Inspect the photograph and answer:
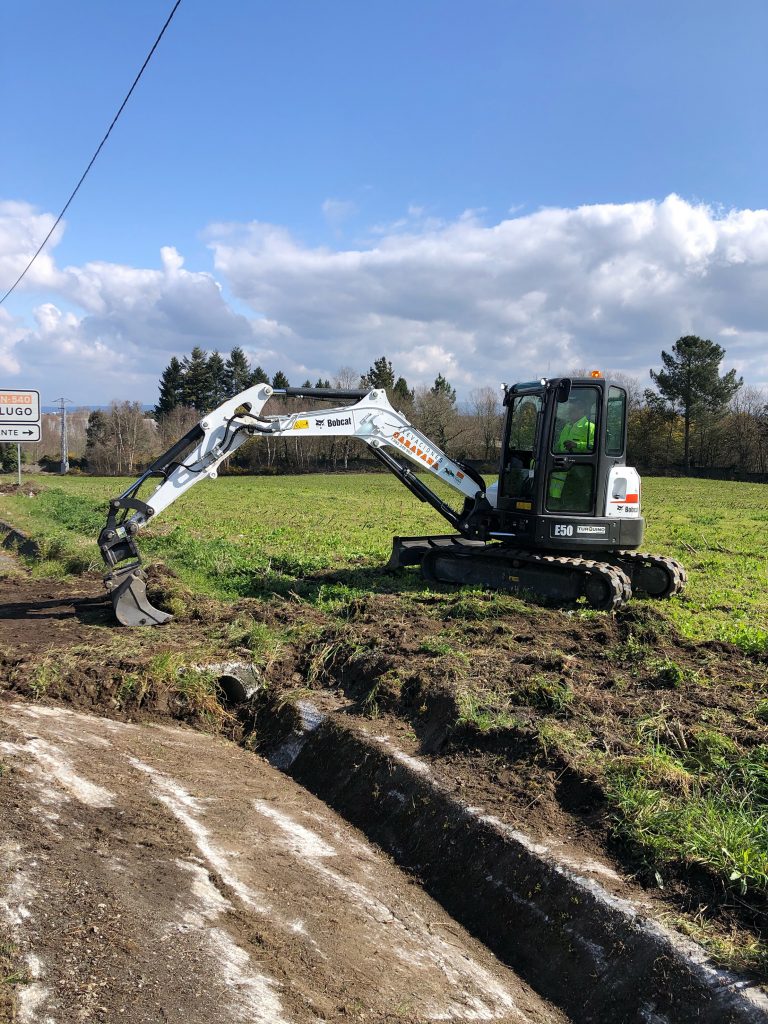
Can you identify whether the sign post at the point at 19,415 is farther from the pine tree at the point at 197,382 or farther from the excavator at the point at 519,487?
the pine tree at the point at 197,382

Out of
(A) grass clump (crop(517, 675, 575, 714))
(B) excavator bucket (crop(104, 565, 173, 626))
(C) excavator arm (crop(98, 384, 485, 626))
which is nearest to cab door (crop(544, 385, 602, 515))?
(C) excavator arm (crop(98, 384, 485, 626))

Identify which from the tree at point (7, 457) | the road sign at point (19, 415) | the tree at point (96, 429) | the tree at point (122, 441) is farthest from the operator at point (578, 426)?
the tree at point (96, 429)

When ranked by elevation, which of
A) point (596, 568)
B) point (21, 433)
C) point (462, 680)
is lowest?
point (462, 680)

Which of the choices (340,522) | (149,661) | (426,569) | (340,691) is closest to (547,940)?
(340,691)

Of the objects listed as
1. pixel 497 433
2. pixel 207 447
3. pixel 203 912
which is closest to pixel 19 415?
pixel 207 447

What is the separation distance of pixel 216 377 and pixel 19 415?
73.6 m

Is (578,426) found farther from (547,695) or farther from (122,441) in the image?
(122,441)

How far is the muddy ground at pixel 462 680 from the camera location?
5.31 meters

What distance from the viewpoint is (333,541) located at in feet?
57.6

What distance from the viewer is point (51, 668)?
8164mm

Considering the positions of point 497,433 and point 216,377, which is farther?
point 216,377

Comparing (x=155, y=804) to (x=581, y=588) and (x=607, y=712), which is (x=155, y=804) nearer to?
(x=607, y=712)

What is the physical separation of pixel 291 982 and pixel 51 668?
5.33 meters

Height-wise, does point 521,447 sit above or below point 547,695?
above
